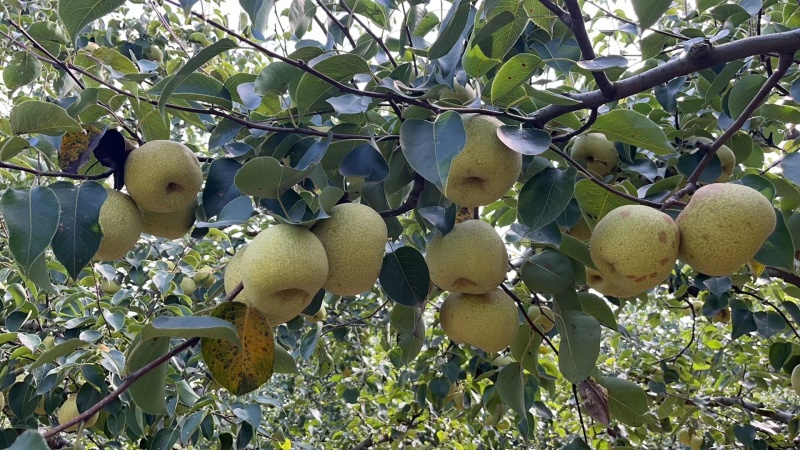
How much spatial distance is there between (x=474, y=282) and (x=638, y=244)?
424 mm

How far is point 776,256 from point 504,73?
0.87m

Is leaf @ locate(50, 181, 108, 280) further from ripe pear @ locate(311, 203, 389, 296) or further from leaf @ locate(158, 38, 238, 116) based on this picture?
ripe pear @ locate(311, 203, 389, 296)

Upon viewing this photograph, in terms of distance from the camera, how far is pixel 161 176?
163 centimetres

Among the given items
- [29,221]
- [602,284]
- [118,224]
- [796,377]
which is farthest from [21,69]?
[796,377]

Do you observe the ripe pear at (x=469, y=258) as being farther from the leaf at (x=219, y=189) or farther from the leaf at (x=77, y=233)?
the leaf at (x=77, y=233)

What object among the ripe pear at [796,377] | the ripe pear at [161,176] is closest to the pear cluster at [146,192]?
the ripe pear at [161,176]

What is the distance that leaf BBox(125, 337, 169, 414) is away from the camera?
142 cm

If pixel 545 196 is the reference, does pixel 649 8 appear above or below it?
above

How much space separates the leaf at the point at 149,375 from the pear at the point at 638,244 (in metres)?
1.06

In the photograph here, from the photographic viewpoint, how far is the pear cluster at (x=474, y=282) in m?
1.67

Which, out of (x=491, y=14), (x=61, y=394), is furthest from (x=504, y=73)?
(x=61, y=394)

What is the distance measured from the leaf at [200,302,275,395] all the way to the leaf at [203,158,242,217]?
1.19ft

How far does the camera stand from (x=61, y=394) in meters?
3.31

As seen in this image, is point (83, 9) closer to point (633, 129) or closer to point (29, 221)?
point (29, 221)
